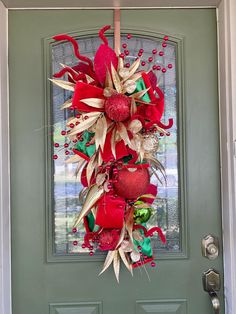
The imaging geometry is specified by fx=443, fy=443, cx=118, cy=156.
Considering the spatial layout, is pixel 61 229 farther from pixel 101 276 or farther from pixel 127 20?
pixel 127 20

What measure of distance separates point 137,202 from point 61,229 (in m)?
0.44

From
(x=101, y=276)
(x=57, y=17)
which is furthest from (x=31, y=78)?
(x=101, y=276)

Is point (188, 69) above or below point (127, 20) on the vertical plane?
below

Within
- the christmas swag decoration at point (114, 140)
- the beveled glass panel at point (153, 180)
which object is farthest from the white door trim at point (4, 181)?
Result: the christmas swag decoration at point (114, 140)

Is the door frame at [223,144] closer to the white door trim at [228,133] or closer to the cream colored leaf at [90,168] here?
the white door trim at [228,133]

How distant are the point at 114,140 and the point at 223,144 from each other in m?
0.57

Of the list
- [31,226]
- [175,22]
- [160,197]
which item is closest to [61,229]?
[31,226]

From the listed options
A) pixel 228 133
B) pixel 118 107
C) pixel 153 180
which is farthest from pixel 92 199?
pixel 228 133

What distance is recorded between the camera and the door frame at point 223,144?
169cm

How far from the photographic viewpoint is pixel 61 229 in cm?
180

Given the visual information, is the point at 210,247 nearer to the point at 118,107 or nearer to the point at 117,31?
the point at 118,107

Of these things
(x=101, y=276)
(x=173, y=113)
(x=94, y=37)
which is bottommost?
(x=101, y=276)

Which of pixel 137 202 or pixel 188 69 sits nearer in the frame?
pixel 137 202

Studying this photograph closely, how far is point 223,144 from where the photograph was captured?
1.77 metres
